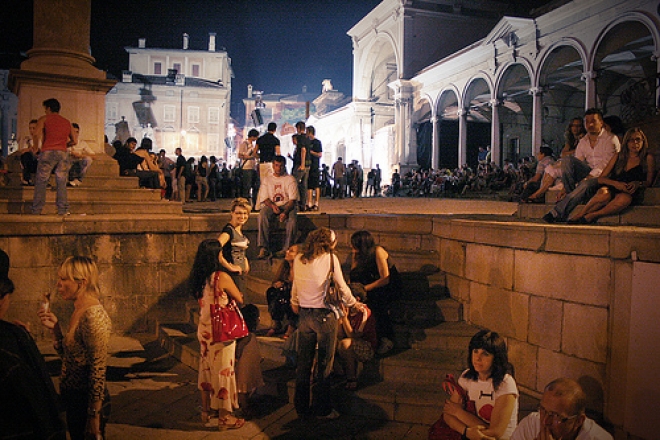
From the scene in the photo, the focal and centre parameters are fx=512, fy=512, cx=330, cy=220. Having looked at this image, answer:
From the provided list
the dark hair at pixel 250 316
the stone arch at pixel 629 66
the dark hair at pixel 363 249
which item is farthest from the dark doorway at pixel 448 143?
the dark hair at pixel 250 316

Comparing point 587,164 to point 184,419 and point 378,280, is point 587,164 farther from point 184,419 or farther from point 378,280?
point 184,419

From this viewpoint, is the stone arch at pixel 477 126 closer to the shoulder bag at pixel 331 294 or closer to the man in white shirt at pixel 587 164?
→ the man in white shirt at pixel 587 164

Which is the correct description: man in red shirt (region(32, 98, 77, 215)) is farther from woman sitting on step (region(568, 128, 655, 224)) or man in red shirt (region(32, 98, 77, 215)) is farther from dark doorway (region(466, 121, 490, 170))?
dark doorway (region(466, 121, 490, 170))

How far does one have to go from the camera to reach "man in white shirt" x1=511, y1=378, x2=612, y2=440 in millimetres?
2992

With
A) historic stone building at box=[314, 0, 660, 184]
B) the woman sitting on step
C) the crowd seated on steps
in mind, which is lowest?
the woman sitting on step

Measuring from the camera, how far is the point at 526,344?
210 inches

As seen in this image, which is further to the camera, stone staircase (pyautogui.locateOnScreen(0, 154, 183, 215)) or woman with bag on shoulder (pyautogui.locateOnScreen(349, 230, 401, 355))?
stone staircase (pyautogui.locateOnScreen(0, 154, 183, 215))

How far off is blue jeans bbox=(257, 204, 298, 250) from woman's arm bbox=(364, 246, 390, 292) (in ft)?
8.13

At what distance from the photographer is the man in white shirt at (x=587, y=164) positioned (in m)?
6.28

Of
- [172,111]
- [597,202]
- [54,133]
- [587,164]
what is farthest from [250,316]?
[172,111]

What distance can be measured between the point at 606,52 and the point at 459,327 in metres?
21.0

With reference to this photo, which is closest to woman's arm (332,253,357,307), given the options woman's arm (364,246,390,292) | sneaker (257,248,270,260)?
woman's arm (364,246,390,292)

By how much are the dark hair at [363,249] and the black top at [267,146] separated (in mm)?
4861

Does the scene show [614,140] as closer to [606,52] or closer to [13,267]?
[13,267]
